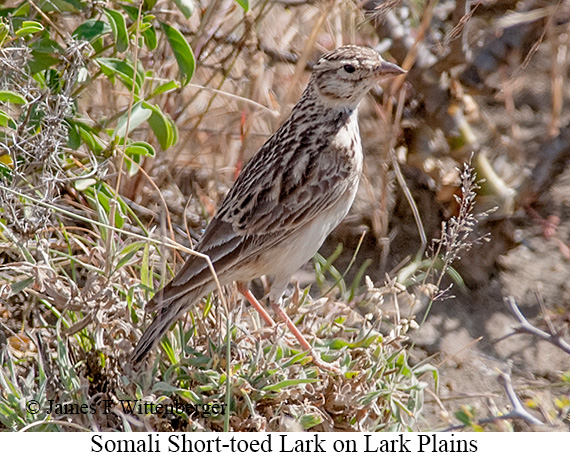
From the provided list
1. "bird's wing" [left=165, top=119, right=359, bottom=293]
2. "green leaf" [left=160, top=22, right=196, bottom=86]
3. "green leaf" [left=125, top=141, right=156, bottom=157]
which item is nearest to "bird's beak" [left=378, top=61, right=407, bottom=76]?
"bird's wing" [left=165, top=119, right=359, bottom=293]

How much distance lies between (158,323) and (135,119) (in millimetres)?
925

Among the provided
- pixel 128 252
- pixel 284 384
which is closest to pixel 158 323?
pixel 128 252

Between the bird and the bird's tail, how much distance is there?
0.17 metres

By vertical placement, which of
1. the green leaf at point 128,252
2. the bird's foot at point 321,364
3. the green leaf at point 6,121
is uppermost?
the green leaf at point 6,121

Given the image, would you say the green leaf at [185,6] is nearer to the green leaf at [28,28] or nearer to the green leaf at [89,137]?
the green leaf at [28,28]

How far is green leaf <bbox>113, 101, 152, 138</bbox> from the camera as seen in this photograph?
371cm

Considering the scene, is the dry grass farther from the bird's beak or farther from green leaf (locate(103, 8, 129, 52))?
the bird's beak

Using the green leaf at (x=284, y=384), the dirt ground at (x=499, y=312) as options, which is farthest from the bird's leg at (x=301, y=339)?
the dirt ground at (x=499, y=312)

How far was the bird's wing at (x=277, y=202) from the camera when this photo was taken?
3.75 m

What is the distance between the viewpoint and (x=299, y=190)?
3814mm

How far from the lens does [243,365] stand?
3.60 m

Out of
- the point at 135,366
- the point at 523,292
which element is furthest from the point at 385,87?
the point at 135,366

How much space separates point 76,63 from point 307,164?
1.10 meters

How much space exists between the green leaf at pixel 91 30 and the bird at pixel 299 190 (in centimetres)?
91
